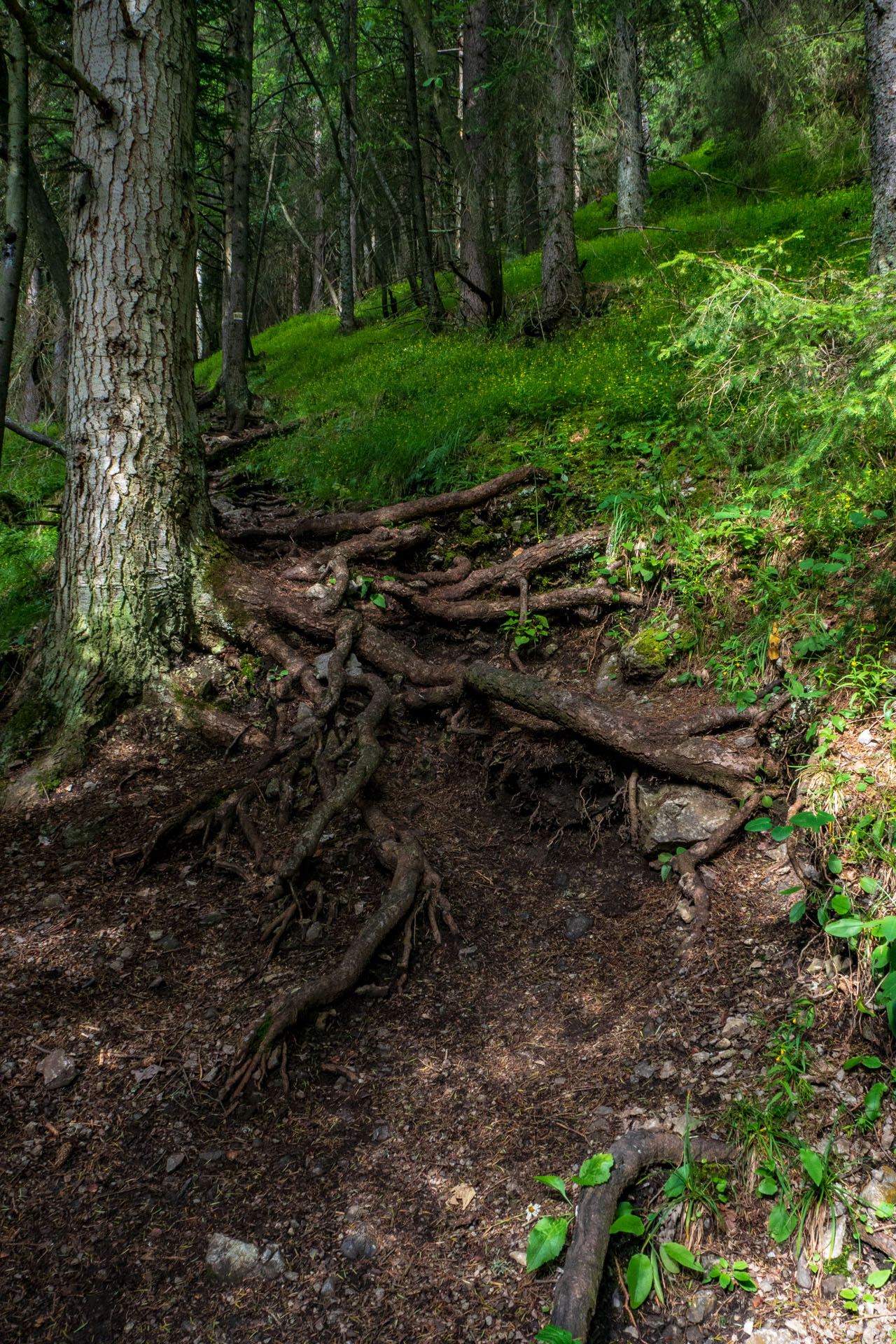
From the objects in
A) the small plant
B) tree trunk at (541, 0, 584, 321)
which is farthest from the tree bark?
the small plant

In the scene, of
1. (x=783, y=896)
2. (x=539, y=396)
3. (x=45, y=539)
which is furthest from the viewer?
(x=45, y=539)

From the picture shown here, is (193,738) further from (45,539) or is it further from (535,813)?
(45,539)

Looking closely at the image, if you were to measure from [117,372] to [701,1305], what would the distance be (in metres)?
5.79

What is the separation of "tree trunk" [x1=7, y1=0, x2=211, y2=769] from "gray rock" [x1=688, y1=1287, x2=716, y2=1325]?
14.6ft

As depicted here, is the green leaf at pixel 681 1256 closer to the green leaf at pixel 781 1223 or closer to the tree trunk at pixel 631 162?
the green leaf at pixel 781 1223

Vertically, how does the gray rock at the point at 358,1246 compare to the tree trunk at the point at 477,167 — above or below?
below

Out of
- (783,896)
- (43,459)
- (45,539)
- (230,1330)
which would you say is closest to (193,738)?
(230,1330)

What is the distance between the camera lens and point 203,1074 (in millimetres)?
3037

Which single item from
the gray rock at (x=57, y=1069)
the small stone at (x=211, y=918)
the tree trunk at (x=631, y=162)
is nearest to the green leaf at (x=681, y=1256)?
the gray rock at (x=57, y=1069)

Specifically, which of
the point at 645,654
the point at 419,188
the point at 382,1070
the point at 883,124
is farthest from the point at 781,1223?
the point at 419,188

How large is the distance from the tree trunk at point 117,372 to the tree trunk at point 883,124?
5680 millimetres

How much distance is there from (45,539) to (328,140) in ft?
62.5

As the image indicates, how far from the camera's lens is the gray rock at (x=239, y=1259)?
7.82 ft

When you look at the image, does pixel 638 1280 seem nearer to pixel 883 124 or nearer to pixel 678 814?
pixel 678 814
